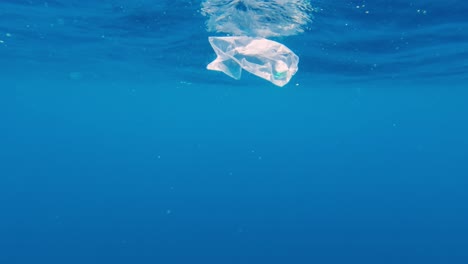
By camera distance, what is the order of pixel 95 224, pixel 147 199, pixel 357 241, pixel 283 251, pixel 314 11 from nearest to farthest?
pixel 314 11 → pixel 283 251 → pixel 357 241 → pixel 95 224 → pixel 147 199

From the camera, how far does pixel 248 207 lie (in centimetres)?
2902

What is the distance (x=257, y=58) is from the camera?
21.6ft

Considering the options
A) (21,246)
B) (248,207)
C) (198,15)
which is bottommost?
(248,207)

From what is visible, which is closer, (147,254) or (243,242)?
(147,254)

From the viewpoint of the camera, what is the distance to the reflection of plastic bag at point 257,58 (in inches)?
253

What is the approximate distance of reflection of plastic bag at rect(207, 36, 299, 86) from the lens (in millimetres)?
6418

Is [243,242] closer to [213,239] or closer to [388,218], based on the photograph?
[213,239]

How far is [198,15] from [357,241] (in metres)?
14.8

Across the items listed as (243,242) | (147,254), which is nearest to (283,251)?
(243,242)

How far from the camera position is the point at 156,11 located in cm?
927

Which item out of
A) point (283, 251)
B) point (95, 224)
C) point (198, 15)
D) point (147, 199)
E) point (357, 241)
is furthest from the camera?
point (147, 199)

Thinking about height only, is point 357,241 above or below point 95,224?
above

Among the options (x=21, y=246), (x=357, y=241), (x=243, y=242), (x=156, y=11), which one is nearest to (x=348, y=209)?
(x=357, y=241)

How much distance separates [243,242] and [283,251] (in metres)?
2.64
